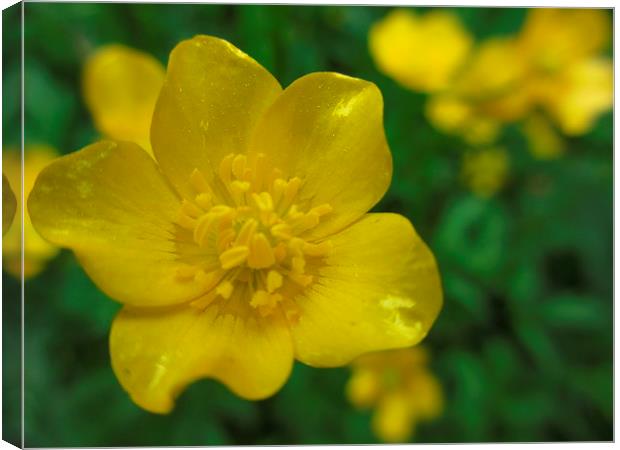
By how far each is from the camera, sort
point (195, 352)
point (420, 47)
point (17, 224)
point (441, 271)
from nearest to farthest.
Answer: point (195, 352), point (17, 224), point (441, 271), point (420, 47)

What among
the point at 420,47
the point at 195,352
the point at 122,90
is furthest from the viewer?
the point at 420,47

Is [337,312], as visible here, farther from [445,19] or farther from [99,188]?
[445,19]

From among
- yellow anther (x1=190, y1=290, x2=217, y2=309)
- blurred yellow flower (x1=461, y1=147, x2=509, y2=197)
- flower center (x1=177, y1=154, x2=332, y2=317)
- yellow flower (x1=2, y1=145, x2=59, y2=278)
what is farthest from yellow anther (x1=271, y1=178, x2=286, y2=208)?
blurred yellow flower (x1=461, y1=147, x2=509, y2=197)

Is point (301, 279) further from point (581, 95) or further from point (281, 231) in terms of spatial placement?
point (581, 95)

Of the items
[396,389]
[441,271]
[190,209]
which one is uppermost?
[190,209]

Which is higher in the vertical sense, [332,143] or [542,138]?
[332,143]

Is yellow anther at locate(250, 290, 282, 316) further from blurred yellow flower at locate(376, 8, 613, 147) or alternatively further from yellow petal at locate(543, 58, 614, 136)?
yellow petal at locate(543, 58, 614, 136)

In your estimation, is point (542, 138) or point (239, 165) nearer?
point (239, 165)

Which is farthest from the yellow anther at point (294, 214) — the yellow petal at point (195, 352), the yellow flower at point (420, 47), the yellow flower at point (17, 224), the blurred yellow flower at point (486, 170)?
the blurred yellow flower at point (486, 170)

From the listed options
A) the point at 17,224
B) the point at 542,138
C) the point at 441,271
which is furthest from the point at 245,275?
the point at 542,138
